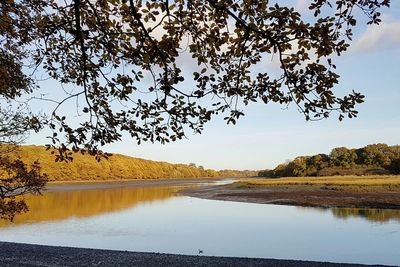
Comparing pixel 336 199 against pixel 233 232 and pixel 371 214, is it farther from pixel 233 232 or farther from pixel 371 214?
pixel 233 232

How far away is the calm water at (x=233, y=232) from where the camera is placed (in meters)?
20.1

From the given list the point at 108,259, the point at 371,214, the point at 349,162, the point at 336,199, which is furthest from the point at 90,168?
the point at 108,259

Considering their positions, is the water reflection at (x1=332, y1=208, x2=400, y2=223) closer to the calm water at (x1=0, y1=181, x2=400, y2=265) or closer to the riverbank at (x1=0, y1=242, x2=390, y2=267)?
the calm water at (x1=0, y1=181, x2=400, y2=265)

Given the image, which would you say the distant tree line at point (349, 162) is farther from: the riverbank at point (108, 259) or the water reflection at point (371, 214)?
the riverbank at point (108, 259)

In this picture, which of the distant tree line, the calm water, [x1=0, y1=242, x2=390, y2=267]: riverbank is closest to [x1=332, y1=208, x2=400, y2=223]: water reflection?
the calm water

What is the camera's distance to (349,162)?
11375cm

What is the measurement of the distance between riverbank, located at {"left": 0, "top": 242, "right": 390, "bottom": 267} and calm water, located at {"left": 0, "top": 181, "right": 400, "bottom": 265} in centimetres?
281

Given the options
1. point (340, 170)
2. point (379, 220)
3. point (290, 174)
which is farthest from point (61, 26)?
point (290, 174)

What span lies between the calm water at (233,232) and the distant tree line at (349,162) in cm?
7407

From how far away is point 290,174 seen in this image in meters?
129

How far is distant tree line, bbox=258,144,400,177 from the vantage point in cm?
10662

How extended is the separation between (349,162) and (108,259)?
10703 centimetres

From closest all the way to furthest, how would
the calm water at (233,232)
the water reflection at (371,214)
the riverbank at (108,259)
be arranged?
1. the riverbank at (108,259)
2. the calm water at (233,232)
3. the water reflection at (371,214)

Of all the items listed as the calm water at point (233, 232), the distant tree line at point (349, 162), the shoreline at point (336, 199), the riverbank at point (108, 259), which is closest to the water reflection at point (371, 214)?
the calm water at point (233, 232)
